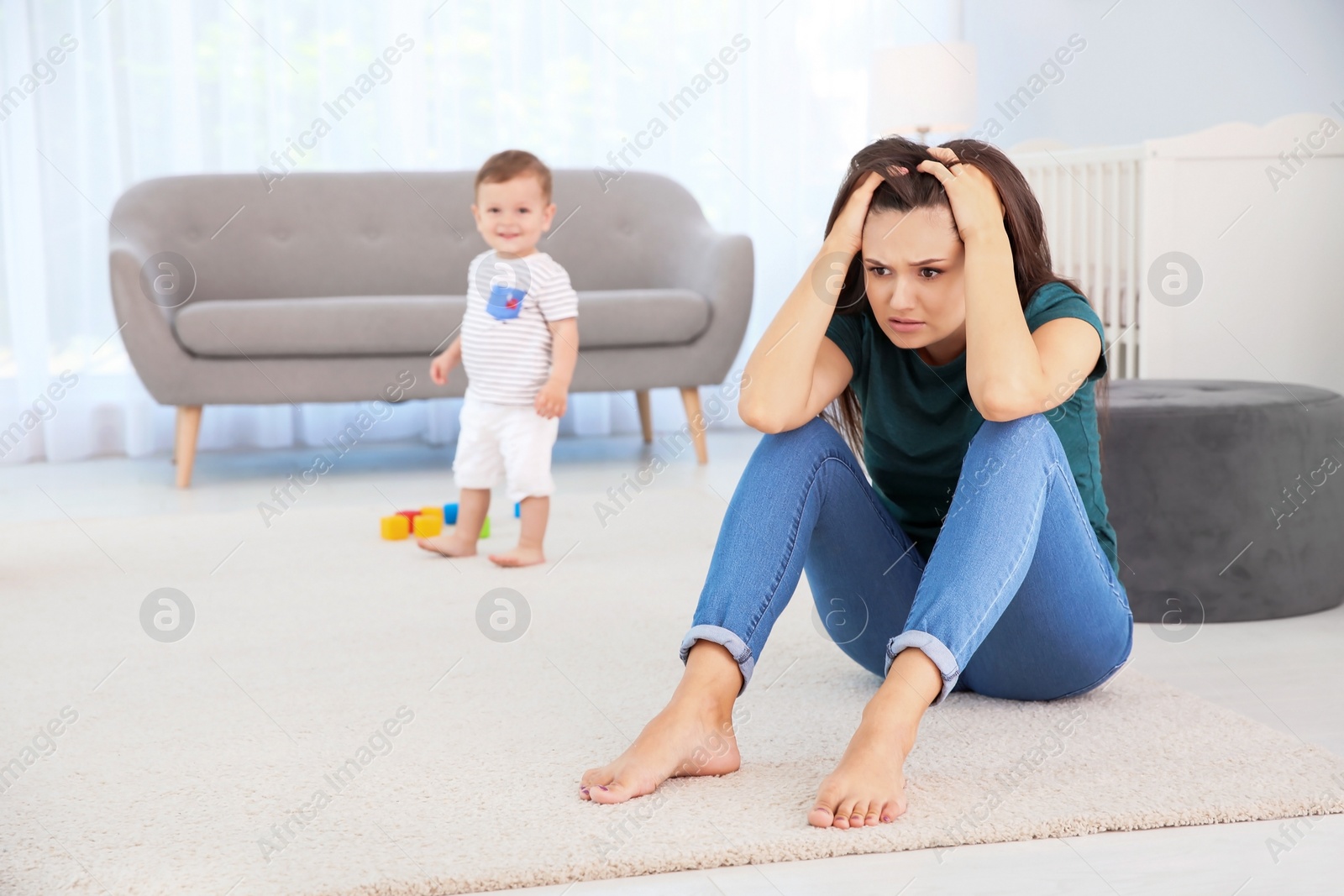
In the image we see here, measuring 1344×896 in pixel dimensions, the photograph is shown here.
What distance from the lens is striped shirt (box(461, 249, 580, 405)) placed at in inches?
93.0

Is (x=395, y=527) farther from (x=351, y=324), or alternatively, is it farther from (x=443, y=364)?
(x=351, y=324)

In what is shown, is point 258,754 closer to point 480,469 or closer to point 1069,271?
point 480,469

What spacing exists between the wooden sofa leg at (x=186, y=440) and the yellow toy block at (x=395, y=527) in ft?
3.09

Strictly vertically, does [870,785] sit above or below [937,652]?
below

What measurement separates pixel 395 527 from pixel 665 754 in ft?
4.79

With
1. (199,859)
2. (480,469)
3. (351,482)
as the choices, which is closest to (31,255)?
(351,482)

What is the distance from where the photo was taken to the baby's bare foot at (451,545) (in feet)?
7.75

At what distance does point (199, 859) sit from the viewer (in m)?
1.06

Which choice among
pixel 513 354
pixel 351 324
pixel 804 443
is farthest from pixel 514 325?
pixel 804 443

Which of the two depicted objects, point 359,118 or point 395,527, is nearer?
point 395,527

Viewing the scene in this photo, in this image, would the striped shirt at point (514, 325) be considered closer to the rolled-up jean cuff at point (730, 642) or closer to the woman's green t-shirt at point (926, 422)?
the woman's green t-shirt at point (926, 422)

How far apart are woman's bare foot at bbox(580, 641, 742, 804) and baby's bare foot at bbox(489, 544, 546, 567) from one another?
3.61 ft

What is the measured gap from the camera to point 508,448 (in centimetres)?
236

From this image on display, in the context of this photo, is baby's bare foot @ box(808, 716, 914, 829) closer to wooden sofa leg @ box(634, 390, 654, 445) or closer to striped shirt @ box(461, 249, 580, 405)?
striped shirt @ box(461, 249, 580, 405)
